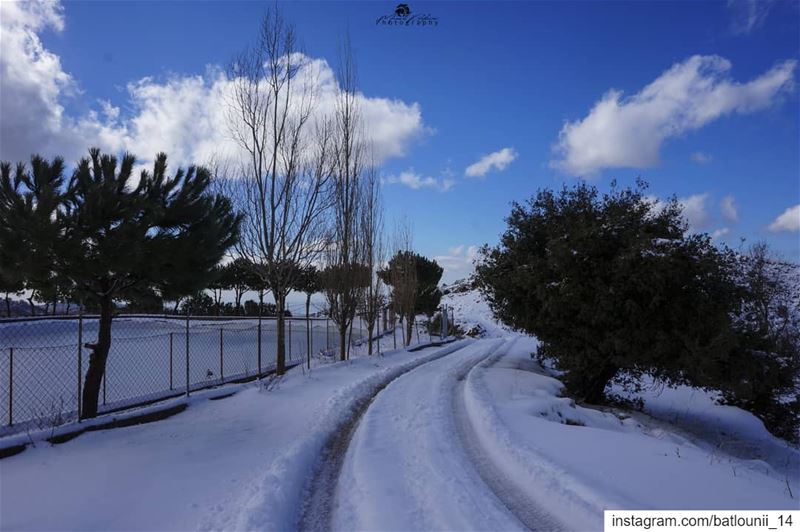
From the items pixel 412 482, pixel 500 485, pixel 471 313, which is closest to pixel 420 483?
pixel 412 482

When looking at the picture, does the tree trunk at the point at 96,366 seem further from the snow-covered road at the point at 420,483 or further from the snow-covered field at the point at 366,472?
the snow-covered road at the point at 420,483

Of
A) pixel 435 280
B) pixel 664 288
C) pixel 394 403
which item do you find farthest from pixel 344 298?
pixel 435 280

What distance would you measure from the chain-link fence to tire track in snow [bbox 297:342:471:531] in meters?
3.44

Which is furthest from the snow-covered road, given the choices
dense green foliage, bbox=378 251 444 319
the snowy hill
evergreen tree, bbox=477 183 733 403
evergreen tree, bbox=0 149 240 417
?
dense green foliage, bbox=378 251 444 319

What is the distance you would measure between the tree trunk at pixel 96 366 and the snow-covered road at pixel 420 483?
3791mm

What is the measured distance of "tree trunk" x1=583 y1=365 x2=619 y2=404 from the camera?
41.7 ft

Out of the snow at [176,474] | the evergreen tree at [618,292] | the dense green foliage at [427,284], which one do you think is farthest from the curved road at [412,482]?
the dense green foliage at [427,284]

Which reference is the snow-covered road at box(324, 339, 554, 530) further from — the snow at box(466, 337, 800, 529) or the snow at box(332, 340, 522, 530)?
the snow at box(466, 337, 800, 529)

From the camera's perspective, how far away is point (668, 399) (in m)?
15.2

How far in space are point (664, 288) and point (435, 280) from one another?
26.5 metres

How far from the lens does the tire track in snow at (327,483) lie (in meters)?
4.30

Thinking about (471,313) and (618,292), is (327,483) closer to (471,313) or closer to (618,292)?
(618,292)

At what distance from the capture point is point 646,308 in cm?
1095

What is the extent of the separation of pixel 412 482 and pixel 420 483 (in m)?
0.08
